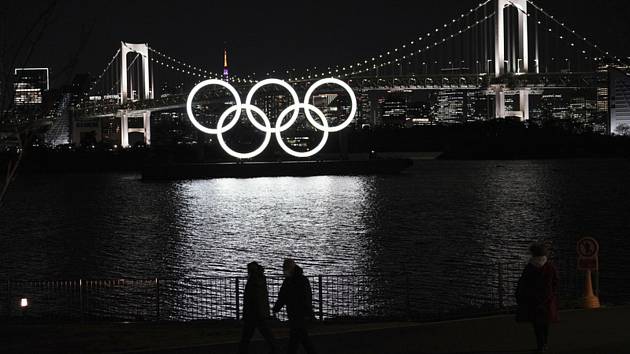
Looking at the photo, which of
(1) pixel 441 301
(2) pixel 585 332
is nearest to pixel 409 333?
(2) pixel 585 332

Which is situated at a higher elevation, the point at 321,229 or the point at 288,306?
the point at 288,306

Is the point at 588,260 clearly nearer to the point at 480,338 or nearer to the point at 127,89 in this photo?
the point at 480,338

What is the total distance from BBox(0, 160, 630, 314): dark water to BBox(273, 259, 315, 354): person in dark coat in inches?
287

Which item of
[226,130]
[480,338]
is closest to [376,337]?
[480,338]

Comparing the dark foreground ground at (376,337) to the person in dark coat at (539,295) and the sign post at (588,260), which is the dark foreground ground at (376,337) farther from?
the sign post at (588,260)

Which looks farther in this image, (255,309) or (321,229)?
(321,229)

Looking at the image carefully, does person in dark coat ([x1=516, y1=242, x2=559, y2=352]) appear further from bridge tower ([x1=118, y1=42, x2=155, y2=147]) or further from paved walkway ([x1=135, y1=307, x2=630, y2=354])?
bridge tower ([x1=118, y1=42, x2=155, y2=147])

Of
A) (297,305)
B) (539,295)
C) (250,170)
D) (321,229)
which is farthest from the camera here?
(250,170)

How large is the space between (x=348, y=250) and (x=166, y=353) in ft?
54.9

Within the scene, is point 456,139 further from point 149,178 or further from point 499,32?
point 149,178

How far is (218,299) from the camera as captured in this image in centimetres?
1439

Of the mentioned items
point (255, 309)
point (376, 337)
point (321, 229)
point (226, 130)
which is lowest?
point (321, 229)

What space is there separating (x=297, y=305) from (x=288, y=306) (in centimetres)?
10

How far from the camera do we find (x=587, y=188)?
5366 centimetres
